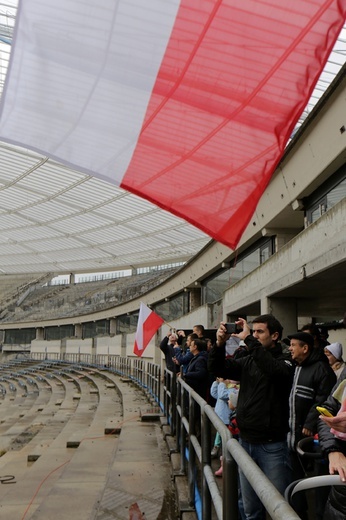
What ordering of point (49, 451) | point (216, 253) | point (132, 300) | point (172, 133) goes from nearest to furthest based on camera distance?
1. point (172, 133)
2. point (49, 451)
3. point (216, 253)
4. point (132, 300)

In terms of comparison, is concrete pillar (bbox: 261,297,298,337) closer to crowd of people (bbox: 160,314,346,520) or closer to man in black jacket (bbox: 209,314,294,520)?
crowd of people (bbox: 160,314,346,520)

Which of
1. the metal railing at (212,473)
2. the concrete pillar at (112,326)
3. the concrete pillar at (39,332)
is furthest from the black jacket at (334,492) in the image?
the concrete pillar at (39,332)

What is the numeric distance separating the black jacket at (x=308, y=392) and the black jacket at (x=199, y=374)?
3111mm

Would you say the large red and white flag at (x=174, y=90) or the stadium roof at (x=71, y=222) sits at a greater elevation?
the stadium roof at (x=71, y=222)

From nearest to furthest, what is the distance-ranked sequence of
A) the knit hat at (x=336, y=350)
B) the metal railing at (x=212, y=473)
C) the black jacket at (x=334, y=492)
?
the metal railing at (x=212, y=473) → the black jacket at (x=334, y=492) → the knit hat at (x=336, y=350)

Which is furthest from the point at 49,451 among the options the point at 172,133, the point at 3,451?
the point at 172,133

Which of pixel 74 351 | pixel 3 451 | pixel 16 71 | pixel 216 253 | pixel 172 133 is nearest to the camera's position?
pixel 16 71

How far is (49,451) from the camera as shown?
33.4 feet

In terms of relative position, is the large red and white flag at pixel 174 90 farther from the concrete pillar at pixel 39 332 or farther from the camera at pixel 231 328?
the concrete pillar at pixel 39 332

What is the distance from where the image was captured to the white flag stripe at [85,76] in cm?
382

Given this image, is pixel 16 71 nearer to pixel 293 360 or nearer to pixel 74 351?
pixel 293 360

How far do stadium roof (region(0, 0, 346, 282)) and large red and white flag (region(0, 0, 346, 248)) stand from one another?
17626 mm

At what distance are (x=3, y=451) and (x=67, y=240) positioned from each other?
144ft

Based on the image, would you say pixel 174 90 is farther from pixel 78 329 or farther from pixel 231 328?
pixel 78 329
